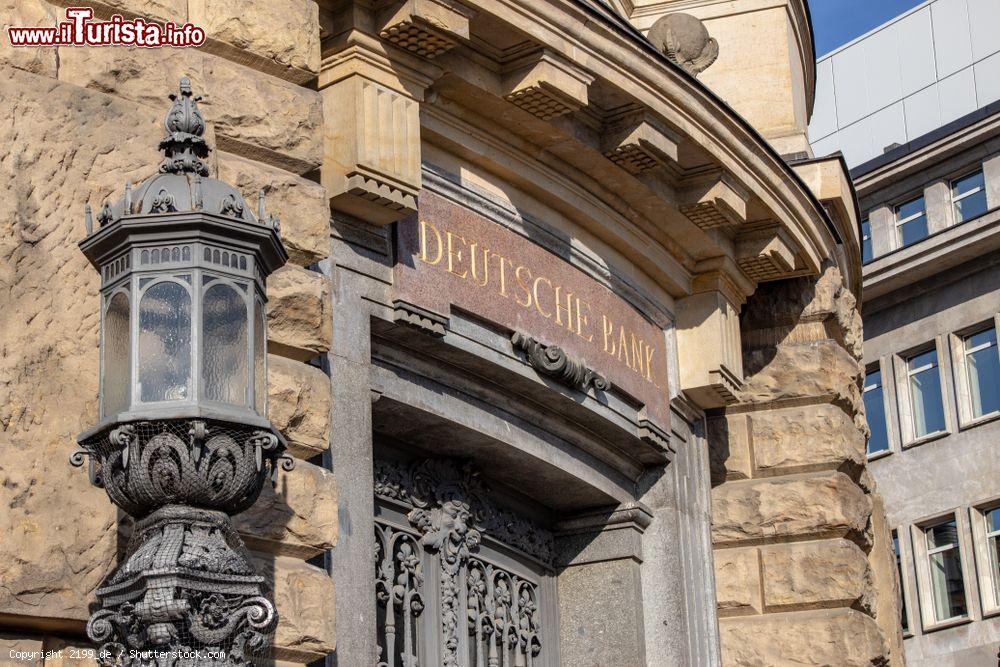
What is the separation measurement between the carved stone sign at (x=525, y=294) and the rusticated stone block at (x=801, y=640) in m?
1.57

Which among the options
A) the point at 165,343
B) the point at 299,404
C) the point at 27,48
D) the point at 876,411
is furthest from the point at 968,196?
the point at 165,343

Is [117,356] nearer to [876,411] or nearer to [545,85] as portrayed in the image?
[545,85]

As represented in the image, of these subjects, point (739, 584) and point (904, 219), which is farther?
point (904, 219)

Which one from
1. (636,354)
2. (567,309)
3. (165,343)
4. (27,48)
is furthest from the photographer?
(636,354)

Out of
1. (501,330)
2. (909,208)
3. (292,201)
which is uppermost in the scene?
(909,208)

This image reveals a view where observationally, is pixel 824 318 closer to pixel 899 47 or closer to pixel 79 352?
pixel 79 352

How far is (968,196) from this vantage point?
3828 centimetres

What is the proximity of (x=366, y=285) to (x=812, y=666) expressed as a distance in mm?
4550

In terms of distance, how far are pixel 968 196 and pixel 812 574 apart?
27218mm

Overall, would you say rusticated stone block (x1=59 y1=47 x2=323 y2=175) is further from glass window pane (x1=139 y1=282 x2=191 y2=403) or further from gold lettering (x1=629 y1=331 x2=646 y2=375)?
gold lettering (x1=629 y1=331 x2=646 y2=375)

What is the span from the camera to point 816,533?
12.5 meters

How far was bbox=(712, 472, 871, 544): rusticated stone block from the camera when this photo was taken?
12555 mm

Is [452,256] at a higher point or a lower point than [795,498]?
higher

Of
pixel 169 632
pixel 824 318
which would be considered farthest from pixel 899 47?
pixel 169 632
